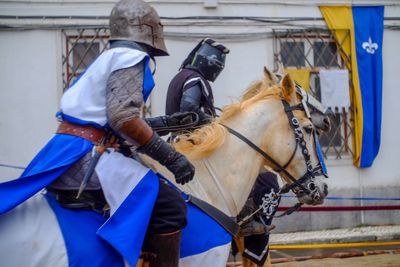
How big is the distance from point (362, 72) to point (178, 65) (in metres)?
3.07

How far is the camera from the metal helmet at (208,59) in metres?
5.31

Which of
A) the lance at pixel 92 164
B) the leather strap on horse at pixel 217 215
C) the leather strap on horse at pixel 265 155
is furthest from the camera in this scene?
the leather strap on horse at pixel 265 155

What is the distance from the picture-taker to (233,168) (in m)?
3.67

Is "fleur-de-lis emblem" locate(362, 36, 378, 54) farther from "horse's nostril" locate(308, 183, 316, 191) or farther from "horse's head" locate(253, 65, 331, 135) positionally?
"horse's nostril" locate(308, 183, 316, 191)

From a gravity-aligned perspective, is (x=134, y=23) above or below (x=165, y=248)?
above

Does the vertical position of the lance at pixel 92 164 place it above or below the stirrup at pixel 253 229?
above

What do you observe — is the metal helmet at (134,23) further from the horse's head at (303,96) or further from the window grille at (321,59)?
the window grille at (321,59)

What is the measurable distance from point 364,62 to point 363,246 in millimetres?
3027

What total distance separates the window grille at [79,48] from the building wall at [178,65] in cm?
10

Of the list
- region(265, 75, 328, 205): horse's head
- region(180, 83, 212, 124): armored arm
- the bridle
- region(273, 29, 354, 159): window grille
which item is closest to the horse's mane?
the bridle

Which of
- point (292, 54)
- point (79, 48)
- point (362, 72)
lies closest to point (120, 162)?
point (79, 48)

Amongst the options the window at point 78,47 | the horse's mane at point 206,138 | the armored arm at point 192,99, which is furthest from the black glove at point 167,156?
the window at point 78,47

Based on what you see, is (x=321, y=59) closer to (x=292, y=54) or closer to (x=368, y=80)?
(x=292, y=54)

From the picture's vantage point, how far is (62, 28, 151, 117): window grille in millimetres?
9023
